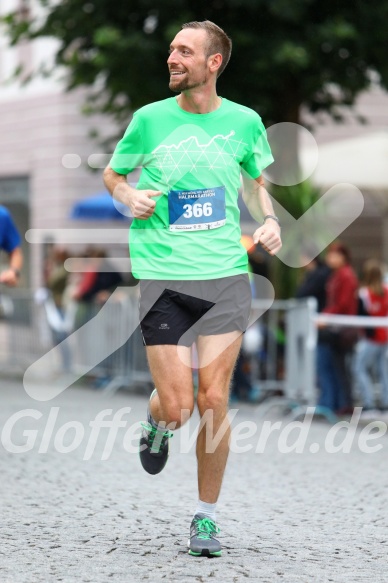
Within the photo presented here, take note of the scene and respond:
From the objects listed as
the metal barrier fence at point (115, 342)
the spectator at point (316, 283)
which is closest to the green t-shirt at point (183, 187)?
the metal barrier fence at point (115, 342)

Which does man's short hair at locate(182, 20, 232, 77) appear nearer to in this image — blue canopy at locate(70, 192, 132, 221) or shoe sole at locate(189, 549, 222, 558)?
shoe sole at locate(189, 549, 222, 558)

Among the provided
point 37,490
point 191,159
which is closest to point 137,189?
point 191,159

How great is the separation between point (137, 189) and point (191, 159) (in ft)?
0.81

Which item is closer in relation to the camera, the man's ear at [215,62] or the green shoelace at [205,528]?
the green shoelace at [205,528]

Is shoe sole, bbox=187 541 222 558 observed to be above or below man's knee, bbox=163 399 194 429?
below

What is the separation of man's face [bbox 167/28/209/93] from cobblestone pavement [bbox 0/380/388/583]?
1.84 m

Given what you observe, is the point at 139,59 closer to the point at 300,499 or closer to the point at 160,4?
the point at 160,4

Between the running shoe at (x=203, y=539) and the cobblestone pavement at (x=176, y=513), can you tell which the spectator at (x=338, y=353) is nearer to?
the cobblestone pavement at (x=176, y=513)

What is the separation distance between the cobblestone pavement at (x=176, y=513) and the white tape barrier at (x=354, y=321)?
1752 millimetres

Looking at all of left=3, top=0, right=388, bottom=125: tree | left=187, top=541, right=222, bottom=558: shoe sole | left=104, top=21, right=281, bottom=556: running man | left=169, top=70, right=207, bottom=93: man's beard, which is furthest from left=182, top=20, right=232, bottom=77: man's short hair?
left=3, top=0, right=388, bottom=125: tree

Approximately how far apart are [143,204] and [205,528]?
1.29 meters

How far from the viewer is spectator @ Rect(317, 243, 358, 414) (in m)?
13.0

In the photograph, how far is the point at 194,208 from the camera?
19.0 ft

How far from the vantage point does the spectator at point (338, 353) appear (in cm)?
1304
